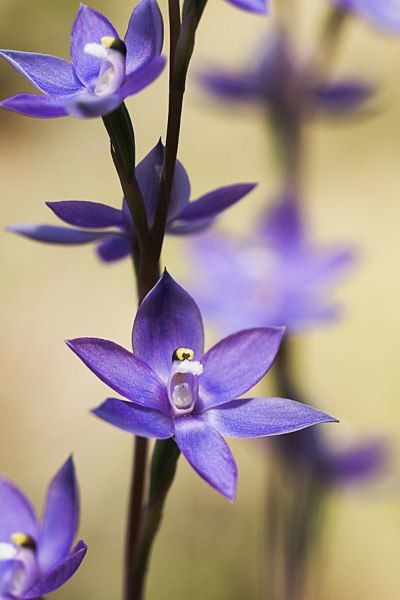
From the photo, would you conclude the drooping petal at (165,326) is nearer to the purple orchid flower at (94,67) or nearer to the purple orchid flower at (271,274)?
the purple orchid flower at (94,67)

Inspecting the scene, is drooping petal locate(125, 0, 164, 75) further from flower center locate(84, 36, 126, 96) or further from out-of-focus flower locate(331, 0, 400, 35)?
out-of-focus flower locate(331, 0, 400, 35)

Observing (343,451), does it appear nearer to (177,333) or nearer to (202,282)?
(202,282)

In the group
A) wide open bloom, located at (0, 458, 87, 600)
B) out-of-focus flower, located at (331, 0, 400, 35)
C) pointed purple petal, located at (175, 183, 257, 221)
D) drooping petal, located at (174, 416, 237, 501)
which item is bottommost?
wide open bloom, located at (0, 458, 87, 600)

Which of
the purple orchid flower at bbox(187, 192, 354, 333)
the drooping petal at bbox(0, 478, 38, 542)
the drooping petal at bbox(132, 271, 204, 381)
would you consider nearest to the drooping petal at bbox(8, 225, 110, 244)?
the drooping petal at bbox(132, 271, 204, 381)

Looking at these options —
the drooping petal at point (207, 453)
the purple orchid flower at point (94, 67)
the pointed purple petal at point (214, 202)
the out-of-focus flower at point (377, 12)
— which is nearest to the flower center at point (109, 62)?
the purple orchid flower at point (94, 67)

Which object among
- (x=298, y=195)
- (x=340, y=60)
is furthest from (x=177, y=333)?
Result: (x=340, y=60)


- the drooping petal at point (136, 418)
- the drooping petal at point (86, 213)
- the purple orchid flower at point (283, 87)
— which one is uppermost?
the purple orchid flower at point (283, 87)
